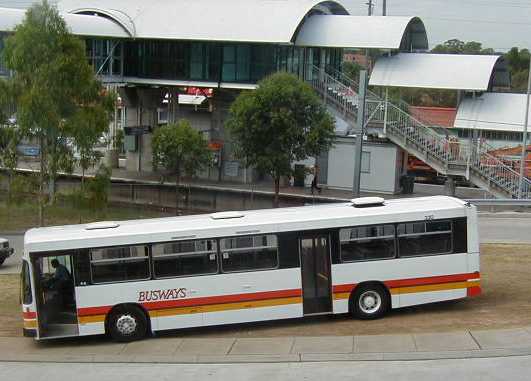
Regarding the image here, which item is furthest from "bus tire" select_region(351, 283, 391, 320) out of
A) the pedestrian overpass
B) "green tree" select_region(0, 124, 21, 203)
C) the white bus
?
the pedestrian overpass

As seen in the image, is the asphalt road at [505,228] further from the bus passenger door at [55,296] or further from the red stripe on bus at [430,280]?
the bus passenger door at [55,296]

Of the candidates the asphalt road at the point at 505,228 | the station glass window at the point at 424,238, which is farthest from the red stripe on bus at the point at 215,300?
the asphalt road at the point at 505,228

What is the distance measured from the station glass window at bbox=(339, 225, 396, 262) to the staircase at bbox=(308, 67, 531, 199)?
76.5ft

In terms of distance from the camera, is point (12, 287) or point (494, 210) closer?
point (12, 287)

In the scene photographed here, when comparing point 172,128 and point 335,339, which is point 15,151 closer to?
point 172,128

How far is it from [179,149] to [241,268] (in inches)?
929

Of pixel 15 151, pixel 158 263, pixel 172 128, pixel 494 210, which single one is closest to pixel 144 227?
pixel 158 263

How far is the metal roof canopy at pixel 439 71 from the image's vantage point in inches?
1603

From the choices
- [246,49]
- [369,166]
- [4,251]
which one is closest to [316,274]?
[4,251]

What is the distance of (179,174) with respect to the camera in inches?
1612

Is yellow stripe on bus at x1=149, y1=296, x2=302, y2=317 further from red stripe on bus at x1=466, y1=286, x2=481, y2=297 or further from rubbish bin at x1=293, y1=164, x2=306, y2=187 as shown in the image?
rubbish bin at x1=293, y1=164, x2=306, y2=187

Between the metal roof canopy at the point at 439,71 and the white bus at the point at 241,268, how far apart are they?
24.8m

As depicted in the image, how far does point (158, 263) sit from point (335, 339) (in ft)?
12.1

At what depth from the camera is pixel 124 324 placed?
16.4 m
